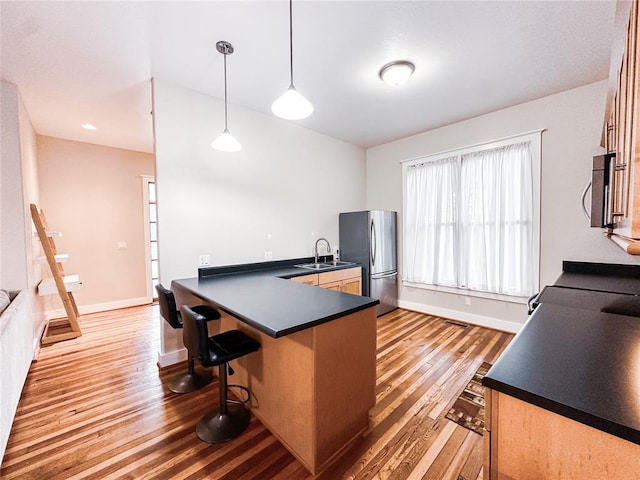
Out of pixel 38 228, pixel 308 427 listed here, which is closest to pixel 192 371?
pixel 308 427

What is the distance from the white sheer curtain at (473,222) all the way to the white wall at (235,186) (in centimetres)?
137

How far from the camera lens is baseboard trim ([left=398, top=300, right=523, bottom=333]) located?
3.44 meters

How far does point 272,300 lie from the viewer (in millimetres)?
1831

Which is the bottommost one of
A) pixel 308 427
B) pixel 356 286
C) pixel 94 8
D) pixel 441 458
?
pixel 441 458

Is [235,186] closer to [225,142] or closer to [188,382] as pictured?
[225,142]

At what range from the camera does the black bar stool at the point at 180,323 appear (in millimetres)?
2154

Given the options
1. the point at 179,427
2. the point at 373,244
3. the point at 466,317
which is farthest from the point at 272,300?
the point at 466,317

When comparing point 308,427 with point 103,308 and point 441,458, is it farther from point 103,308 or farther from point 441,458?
point 103,308

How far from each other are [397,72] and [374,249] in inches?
92.6

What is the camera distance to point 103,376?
253 centimetres

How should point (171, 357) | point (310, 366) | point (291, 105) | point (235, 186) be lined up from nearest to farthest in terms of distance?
point (310, 366)
point (291, 105)
point (171, 357)
point (235, 186)

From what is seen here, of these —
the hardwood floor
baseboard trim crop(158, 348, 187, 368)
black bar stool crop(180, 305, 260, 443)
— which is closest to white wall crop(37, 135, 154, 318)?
the hardwood floor

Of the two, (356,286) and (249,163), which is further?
(356,286)

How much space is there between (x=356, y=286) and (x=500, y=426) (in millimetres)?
3110
